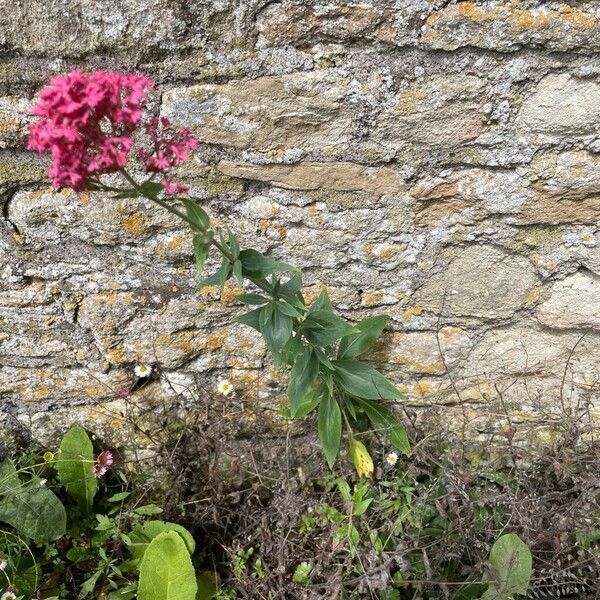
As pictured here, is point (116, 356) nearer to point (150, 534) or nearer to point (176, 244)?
point (176, 244)

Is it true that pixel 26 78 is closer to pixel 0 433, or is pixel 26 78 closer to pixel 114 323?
pixel 114 323

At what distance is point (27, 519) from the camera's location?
2623mm

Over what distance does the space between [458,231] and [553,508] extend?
1.08 meters

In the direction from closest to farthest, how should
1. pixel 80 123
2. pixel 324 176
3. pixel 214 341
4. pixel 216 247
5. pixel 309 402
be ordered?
1. pixel 80 123
2. pixel 324 176
3. pixel 216 247
4. pixel 309 402
5. pixel 214 341

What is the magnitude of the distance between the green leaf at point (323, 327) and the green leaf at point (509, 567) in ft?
3.18

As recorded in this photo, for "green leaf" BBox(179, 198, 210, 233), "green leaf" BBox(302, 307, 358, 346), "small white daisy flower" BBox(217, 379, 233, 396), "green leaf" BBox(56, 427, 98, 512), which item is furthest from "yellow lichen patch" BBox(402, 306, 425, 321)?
"green leaf" BBox(56, 427, 98, 512)

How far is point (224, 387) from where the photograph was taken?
269cm

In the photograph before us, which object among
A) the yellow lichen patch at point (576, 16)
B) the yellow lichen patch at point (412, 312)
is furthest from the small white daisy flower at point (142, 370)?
the yellow lichen patch at point (576, 16)

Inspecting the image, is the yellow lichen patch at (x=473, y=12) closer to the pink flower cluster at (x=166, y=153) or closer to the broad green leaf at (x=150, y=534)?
the pink flower cluster at (x=166, y=153)

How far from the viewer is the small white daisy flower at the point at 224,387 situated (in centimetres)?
268

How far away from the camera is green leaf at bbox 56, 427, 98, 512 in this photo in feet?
8.96

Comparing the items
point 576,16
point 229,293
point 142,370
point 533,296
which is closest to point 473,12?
point 576,16

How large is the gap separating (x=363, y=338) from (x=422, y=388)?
45cm

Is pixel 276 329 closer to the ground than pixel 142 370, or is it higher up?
higher up
